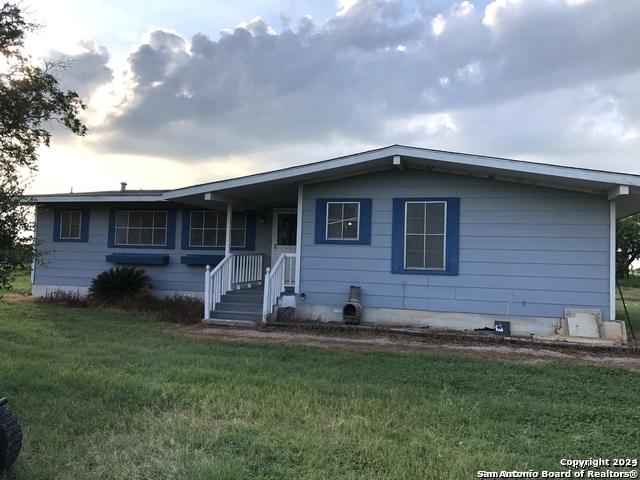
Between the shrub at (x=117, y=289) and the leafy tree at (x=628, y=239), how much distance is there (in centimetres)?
2458

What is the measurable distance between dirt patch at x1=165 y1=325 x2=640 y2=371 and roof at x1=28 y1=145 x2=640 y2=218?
8.38 ft

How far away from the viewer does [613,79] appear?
10.3 m

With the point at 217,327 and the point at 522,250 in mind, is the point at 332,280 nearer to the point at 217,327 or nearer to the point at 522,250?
the point at 217,327

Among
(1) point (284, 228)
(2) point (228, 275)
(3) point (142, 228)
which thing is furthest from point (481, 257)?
(3) point (142, 228)

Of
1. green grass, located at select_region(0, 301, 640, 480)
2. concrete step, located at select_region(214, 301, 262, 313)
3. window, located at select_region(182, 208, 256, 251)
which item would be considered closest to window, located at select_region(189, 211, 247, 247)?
window, located at select_region(182, 208, 256, 251)

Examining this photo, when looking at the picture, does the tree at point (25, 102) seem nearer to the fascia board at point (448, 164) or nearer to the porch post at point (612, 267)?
the fascia board at point (448, 164)

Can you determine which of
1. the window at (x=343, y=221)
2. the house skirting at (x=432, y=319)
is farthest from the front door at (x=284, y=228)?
the house skirting at (x=432, y=319)

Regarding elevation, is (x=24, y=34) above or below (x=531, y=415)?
above

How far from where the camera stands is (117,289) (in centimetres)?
1053

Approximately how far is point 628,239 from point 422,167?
22320mm

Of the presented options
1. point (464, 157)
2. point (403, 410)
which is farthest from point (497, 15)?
point (403, 410)

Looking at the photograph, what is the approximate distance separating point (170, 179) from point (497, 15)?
12843 mm

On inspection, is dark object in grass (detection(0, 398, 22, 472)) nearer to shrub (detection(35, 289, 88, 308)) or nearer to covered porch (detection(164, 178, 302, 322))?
covered porch (detection(164, 178, 302, 322))

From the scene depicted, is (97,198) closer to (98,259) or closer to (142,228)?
(142,228)
